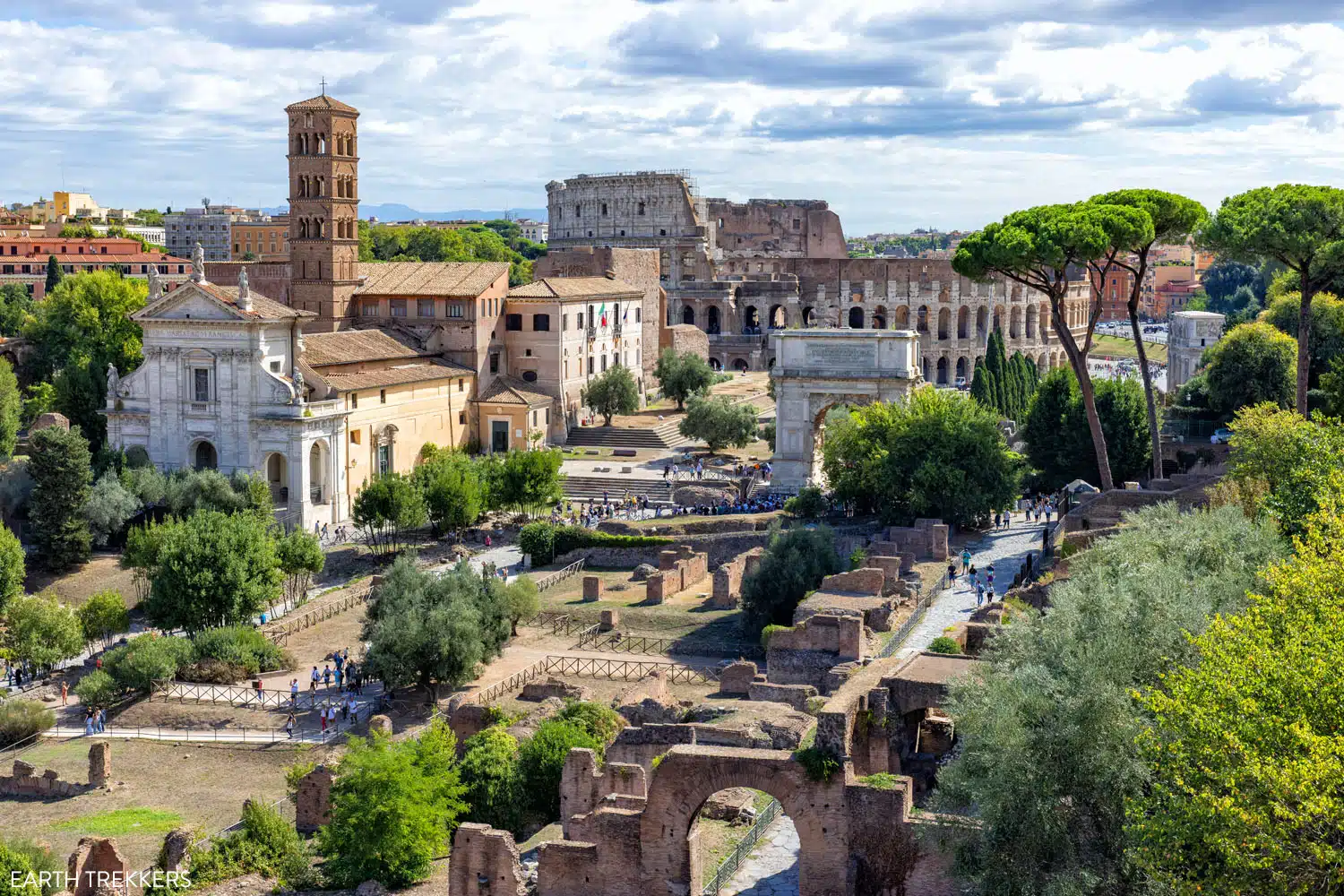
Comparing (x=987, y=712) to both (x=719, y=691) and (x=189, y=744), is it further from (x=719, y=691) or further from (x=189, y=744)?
(x=189, y=744)

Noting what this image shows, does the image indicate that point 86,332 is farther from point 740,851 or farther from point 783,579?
point 740,851

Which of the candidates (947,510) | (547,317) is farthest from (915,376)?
(547,317)

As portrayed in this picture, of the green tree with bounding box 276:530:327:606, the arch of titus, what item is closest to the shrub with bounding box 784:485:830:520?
the arch of titus

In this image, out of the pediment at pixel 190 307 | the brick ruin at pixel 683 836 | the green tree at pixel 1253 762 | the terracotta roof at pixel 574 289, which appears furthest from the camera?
the terracotta roof at pixel 574 289

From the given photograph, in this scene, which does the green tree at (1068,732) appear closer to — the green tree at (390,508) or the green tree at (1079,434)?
the green tree at (390,508)

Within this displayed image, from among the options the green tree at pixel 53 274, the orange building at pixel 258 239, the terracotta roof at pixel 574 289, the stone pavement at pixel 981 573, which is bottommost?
the stone pavement at pixel 981 573

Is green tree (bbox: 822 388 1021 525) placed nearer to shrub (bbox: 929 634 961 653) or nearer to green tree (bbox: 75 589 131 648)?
shrub (bbox: 929 634 961 653)

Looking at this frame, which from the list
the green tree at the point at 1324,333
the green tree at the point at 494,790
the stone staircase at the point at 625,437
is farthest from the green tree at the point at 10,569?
the green tree at the point at 1324,333
